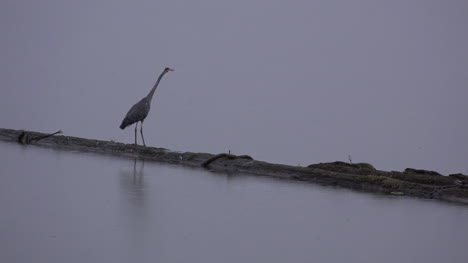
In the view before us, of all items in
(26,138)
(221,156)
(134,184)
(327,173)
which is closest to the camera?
(134,184)

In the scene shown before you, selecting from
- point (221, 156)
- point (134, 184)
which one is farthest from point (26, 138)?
point (134, 184)

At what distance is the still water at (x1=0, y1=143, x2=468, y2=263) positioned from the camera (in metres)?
5.19

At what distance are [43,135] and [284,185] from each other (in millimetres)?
5904

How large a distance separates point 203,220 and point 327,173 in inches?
148

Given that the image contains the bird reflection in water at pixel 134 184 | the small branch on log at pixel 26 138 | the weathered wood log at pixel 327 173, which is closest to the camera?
the bird reflection in water at pixel 134 184

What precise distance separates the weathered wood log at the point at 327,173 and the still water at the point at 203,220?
311 mm

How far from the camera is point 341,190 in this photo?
947cm

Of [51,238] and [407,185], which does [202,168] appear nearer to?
[407,185]

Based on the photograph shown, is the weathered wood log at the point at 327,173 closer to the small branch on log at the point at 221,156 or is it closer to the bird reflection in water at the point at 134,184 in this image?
the small branch on log at the point at 221,156

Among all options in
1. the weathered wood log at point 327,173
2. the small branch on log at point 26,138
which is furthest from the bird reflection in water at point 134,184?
the small branch on log at point 26,138

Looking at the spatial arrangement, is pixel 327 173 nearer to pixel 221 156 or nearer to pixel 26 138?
pixel 221 156

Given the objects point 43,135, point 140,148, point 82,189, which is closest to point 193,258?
point 82,189

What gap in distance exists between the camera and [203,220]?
6.52m

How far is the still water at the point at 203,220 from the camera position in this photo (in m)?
5.19
